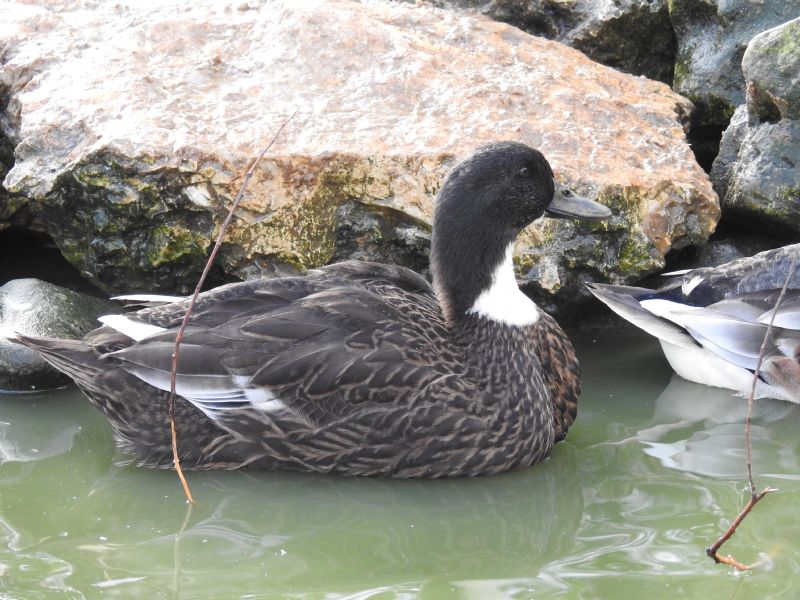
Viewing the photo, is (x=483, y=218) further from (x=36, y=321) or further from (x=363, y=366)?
(x=36, y=321)

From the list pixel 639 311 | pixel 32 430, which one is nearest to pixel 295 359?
pixel 32 430

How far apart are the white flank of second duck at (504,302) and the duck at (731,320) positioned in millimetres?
826

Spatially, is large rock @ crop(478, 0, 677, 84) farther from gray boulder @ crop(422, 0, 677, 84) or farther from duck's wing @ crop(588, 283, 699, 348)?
duck's wing @ crop(588, 283, 699, 348)

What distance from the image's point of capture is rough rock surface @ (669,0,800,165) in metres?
7.21

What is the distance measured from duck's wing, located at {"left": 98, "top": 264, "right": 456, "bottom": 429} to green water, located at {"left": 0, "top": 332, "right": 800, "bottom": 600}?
1.13ft

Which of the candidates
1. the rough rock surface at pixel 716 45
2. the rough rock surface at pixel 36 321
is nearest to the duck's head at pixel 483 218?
the rough rock surface at pixel 36 321

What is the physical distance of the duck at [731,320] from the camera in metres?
5.85

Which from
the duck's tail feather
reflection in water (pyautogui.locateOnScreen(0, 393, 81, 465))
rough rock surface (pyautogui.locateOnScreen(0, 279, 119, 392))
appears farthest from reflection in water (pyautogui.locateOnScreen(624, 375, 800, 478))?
rough rock surface (pyautogui.locateOnScreen(0, 279, 119, 392))

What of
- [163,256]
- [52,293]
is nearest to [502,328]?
[163,256]

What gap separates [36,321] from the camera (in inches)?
231

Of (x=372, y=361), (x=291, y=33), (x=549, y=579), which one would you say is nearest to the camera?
(x=549, y=579)

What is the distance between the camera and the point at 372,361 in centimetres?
487

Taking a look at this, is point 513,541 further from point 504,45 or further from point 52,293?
point 504,45

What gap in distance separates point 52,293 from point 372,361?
2067mm
